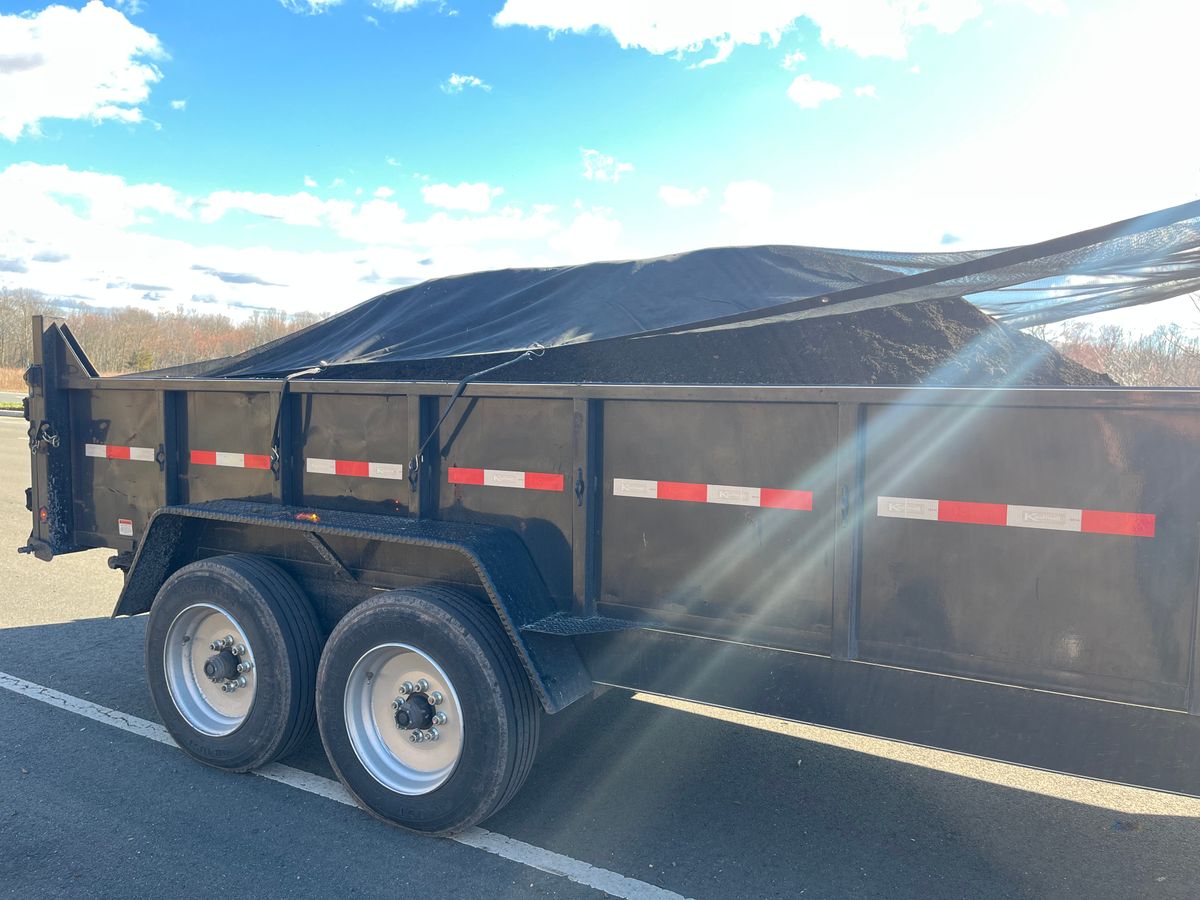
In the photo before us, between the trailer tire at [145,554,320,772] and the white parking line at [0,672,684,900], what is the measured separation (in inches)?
6.2

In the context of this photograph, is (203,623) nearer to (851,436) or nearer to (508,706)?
(508,706)

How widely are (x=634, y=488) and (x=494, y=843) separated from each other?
1.48 meters

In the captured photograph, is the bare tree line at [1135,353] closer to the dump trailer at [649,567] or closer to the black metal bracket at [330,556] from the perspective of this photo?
the dump trailer at [649,567]

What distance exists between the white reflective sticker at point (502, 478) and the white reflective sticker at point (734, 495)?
0.81 m

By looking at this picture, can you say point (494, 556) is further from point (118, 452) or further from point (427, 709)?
point (118, 452)

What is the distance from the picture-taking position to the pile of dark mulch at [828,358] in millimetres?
4633

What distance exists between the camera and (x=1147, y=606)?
8.20 ft

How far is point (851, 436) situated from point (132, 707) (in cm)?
405

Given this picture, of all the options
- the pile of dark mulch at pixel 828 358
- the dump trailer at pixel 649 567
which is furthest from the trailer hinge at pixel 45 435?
the pile of dark mulch at pixel 828 358

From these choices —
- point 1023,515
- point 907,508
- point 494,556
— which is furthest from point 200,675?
point 1023,515

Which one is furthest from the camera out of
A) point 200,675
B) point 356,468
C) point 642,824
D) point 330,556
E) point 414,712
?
point 200,675

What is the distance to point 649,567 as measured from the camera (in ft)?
10.7

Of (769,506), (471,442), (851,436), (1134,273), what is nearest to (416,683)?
(471,442)

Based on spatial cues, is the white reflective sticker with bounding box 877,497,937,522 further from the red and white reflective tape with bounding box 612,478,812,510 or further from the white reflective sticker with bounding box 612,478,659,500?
the white reflective sticker with bounding box 612,478,659,500
